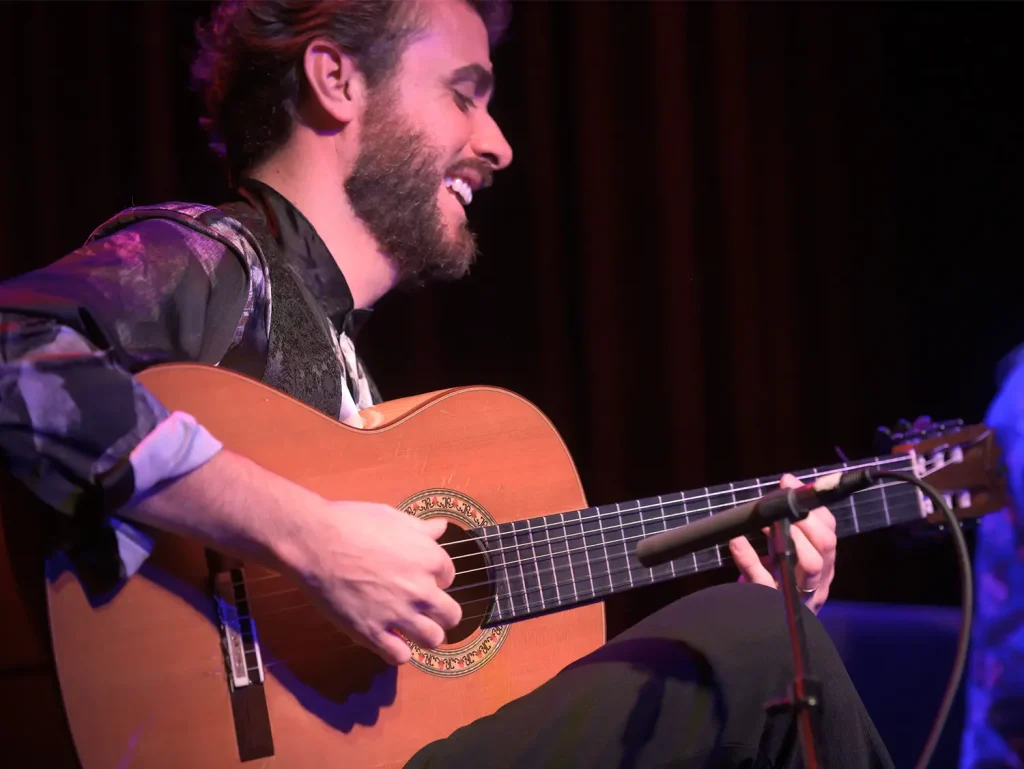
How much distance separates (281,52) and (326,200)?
0.35m

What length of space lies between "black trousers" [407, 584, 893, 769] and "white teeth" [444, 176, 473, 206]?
1.14 m

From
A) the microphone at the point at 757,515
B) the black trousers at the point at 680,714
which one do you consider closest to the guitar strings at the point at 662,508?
the black trousers at the point at 680,714

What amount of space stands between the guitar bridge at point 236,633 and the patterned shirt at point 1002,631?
136cm

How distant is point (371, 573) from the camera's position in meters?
1.27

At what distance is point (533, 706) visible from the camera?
4.34 ft

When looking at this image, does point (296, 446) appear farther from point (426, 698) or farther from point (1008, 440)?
point (1008, 440)

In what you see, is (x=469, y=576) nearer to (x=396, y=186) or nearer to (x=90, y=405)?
(x=90, y=405)

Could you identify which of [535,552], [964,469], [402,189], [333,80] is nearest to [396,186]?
[402,189]

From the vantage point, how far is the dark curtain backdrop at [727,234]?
2670 mm

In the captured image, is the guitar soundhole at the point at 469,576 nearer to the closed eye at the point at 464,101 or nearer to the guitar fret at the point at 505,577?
the guitar fret at the point at 505,577

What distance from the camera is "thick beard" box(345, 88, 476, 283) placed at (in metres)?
1.89

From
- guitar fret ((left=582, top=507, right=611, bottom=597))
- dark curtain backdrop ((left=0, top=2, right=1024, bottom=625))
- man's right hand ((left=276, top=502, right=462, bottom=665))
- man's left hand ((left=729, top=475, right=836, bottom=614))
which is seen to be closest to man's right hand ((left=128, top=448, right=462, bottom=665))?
man's right hand ((left=276, top=502, right=462, bottom=665))

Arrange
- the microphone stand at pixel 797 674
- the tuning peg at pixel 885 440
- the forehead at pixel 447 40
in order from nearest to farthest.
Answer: the microphone stand at pixel 797 674
the tuning peg at pixel 885 440
the forehead at pixel 447 40

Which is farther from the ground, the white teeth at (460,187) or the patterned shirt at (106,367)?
the white teeth at (460,187)
